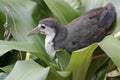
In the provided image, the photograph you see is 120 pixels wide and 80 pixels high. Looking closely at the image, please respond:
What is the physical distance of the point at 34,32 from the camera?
0.97 m

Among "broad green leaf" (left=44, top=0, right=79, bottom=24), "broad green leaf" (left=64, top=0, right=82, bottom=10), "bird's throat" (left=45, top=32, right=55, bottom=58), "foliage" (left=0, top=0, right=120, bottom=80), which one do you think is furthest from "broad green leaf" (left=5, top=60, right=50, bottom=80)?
"broad green leaf" (left=64, top=0, right=82, bottom=10)

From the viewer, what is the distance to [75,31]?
1.01m

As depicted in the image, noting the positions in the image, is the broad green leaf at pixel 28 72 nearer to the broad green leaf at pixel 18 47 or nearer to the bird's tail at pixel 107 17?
the broad green leaf at pixel 18 47

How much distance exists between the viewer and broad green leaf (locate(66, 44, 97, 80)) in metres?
0.85

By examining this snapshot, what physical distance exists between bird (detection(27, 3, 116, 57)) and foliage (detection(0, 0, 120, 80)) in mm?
32

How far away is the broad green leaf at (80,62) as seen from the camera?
0.85m

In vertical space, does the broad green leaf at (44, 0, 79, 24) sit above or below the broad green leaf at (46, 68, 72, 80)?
above

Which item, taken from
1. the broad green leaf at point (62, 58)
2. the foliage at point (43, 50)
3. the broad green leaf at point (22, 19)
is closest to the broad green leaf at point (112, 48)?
the foliage at point (43, 50)

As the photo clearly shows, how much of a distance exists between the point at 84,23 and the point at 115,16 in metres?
0.11

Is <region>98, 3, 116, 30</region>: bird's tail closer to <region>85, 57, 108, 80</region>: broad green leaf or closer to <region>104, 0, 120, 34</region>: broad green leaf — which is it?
<region>104, 0, 120, 34</region>: broad green leaf

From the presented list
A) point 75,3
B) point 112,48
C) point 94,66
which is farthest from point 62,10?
point 112,48

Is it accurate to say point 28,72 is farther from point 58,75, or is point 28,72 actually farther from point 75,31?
point 75,31

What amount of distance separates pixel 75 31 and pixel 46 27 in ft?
0.31

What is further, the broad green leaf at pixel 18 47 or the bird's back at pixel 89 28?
the bird's back at pixel 89 28
